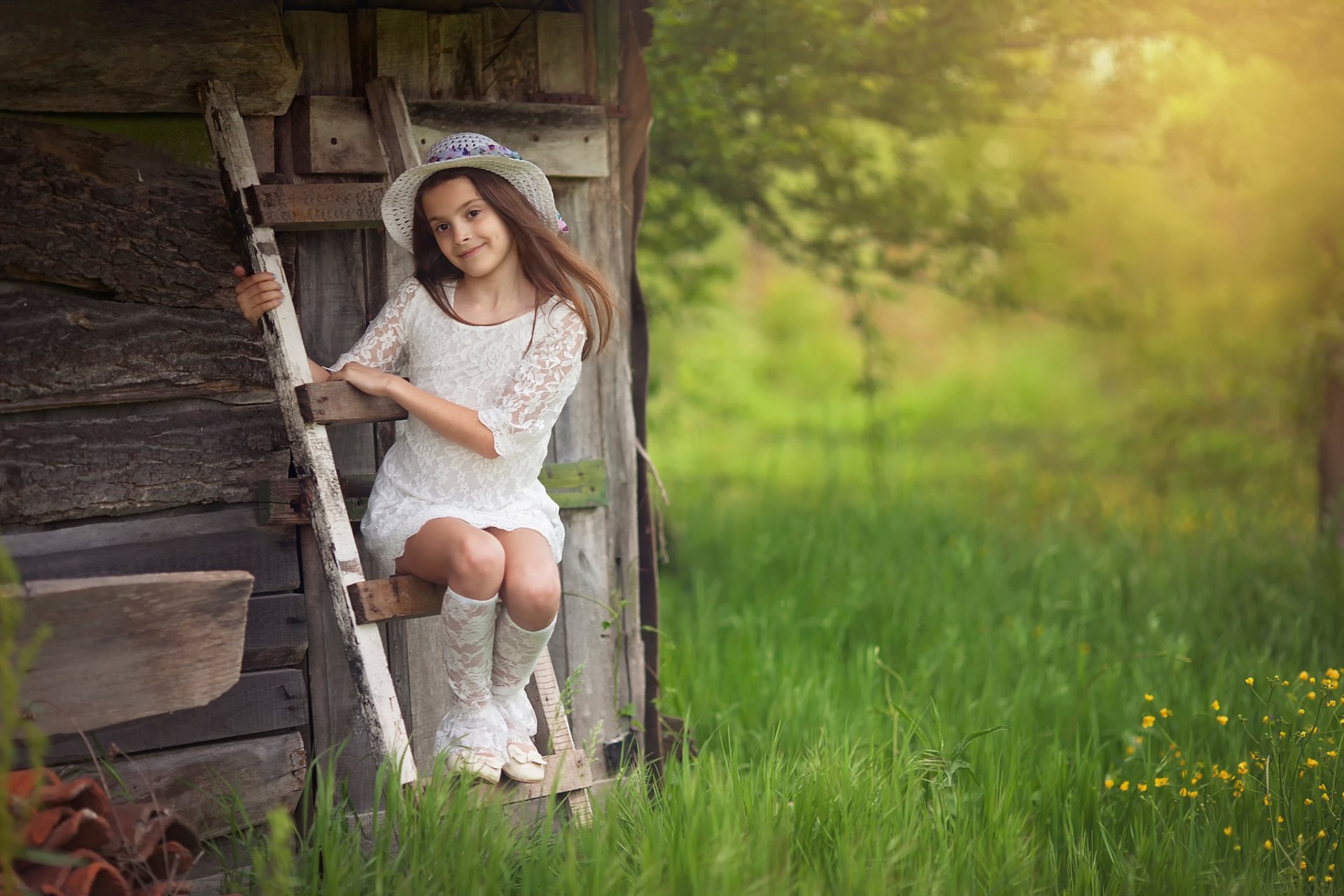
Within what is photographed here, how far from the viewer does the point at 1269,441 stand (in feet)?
27.9

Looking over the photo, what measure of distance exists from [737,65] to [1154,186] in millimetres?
8798

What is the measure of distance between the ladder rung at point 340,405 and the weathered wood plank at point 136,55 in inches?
30.5

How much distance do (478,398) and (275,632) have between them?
0.82 metres

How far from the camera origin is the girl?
2.67 metres

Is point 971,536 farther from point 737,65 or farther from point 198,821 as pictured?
point 198,821

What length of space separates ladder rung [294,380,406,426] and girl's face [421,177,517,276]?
386 millimetres

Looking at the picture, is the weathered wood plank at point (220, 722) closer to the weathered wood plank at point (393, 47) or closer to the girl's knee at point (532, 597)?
the girl's knee at point (532, 597)

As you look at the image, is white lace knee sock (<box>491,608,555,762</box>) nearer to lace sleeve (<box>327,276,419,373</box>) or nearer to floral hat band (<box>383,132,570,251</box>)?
lace sleeve (<box>327,276,419,373</box>)

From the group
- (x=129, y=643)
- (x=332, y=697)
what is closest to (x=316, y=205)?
(x=129, y=643)

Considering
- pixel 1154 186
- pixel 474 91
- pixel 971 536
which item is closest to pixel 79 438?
pixel 474 91

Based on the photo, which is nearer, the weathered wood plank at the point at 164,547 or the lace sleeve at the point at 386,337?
the weathered wood plank at the point at 164,547

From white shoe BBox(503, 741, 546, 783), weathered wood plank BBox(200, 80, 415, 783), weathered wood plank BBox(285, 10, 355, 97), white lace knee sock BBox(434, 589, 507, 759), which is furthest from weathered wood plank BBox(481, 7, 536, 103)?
white shoe BBox(503, 741, 546, 783)

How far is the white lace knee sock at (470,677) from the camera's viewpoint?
264 centimetres

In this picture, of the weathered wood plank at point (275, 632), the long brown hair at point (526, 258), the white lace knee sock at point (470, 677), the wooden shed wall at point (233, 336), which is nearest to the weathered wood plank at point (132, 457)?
the wooden shed wall at point (233, 336)
